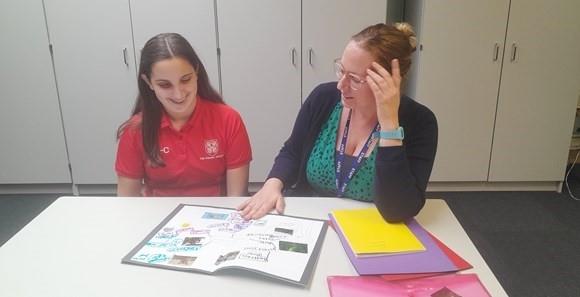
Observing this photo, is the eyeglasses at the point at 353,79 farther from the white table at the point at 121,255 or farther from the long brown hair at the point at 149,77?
the long brown hair at the point at 149,77

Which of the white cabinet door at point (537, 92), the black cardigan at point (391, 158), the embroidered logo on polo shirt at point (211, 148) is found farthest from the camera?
the white cabinet door at point (537, 92)

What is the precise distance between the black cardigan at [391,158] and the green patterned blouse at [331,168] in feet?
0.09

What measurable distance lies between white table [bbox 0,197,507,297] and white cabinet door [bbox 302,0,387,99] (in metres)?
1.64

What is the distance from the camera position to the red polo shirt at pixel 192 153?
156 cm

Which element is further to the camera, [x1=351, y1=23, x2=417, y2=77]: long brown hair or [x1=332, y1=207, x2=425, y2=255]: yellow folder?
[x1=351, y1=23, x2=417, y2=77]: long brown hair

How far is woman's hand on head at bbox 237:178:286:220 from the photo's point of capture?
121 centimetres

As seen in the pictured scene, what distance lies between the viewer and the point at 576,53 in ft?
8.92

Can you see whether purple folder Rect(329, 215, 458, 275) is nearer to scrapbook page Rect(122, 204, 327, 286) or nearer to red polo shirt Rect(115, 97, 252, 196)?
scrapbook page Rect(122, 204, 327, 286)

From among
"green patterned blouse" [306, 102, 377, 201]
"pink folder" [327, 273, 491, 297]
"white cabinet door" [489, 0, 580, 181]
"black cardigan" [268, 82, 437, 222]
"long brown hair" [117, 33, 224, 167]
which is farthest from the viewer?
"white cabinet door" [489, 0, 580, 181]

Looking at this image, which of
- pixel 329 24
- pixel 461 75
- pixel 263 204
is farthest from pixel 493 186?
pixel 263 204

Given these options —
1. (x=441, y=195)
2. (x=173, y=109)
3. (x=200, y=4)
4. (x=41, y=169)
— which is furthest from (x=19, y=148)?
(x=441, y=195)

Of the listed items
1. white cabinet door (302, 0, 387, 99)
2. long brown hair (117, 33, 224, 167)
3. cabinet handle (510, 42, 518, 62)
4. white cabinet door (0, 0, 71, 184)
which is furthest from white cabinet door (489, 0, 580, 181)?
white cabinet door (0, 0, 71, 184)

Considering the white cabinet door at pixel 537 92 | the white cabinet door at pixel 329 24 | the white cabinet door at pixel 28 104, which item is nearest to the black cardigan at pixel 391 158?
the white cabinet door at pixel 329 24

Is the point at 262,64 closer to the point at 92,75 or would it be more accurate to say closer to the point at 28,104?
the point at 92,75
